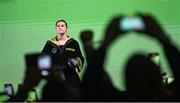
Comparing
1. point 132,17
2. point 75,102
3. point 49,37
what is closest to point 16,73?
point 49,37

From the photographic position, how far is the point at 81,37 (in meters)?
2.57

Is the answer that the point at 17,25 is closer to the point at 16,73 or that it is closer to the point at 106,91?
the point at 16,73

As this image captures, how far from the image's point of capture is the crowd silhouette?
197 centimetres

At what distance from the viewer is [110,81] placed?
227cm

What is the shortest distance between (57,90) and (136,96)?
1.48 ft

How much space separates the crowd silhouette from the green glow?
80 mm

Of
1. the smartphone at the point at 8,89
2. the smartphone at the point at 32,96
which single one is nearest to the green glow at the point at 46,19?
the smartphone at the point at 8,89

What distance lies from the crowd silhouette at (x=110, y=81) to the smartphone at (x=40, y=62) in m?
0.04

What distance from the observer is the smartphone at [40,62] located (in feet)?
7.67

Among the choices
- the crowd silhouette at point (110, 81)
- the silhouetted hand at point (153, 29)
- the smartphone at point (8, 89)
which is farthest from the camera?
the smartphone at point (8, 89)

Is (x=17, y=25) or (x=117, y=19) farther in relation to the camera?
(x=17, y=25)

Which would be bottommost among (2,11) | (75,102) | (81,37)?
(75,102)

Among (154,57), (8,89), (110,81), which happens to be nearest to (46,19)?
(8,89)

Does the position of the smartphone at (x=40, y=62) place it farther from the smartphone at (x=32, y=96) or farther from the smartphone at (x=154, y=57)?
the smartphone at (x=154, y=57)
